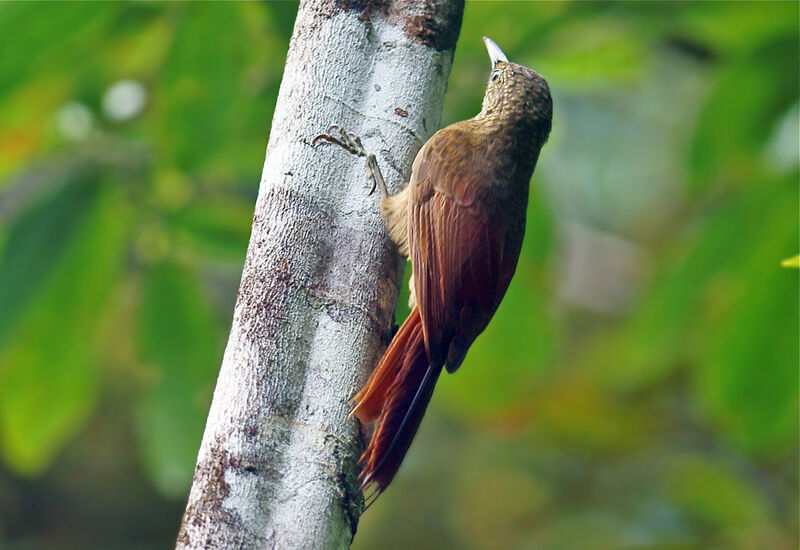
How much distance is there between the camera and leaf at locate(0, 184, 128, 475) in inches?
94.5

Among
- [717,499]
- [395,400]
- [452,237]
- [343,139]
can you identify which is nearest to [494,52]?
[452,237]

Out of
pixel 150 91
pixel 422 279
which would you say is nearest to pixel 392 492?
pixel 150 91

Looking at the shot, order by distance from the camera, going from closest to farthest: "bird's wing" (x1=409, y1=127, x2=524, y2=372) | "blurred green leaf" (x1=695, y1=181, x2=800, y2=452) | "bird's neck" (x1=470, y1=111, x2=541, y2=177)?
1. "bird's wing" (x1=409, y1=127, x2=524, y2=372)
2. "bird's neck" (x1=470, y1=111, x2=541, y2=177)
3. "blurred green leaf" (x1=695, y1=181, x2=800, y2=452)

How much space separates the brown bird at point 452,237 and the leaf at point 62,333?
3.35 ft

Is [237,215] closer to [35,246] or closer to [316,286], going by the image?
[35,246]

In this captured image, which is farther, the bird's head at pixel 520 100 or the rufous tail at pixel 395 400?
the bird's head at pixel 520 100

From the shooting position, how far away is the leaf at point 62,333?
240cm

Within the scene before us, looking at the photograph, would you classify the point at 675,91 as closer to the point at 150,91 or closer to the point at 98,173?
the point at 150,91

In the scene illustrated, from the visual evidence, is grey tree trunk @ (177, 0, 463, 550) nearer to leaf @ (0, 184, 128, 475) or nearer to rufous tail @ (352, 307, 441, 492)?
rufous tail @ (352, 307, 441, 492)

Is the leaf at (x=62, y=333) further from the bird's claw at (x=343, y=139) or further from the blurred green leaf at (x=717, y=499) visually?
the blurred green leaf at (x=717, y=499)

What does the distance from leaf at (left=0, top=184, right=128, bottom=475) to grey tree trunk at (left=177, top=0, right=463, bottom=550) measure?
1147 mm

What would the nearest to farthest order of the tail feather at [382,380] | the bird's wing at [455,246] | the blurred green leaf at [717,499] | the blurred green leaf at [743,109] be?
the tail feather at [382,380] < the bird's wing at [455,246] < the blurred green leaf at [743,109] < the blurred green leaf at [717,499]

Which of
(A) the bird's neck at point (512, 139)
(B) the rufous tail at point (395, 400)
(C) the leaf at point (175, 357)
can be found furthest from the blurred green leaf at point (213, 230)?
(B) the rufous tail at point (395, 400)

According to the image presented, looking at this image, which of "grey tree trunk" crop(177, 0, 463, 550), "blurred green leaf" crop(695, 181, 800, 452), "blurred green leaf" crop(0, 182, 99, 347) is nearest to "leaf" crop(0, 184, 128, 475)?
"blurred green leaf" crop(0, 182, 99, 347)
